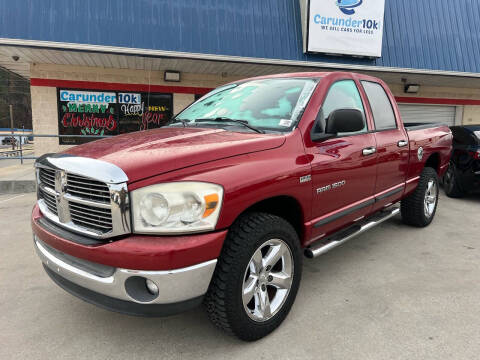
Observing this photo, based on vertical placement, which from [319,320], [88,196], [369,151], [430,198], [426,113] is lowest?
[319,320]

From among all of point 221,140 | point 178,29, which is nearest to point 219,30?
point 178,29

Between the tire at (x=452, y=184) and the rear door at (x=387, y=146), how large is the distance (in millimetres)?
3311

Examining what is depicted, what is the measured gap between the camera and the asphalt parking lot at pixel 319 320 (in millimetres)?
2252

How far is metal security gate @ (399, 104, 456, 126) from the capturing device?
14.3m

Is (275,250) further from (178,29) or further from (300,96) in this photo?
(178,29)

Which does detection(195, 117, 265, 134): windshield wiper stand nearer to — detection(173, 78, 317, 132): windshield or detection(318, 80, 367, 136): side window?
detection(173, 78, 317, 132): windshield

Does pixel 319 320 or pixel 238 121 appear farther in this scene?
pixel 238 121

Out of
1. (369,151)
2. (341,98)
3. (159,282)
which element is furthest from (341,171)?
(159,282)

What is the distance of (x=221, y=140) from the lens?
233 cm

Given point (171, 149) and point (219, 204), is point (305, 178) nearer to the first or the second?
point (219, 204)

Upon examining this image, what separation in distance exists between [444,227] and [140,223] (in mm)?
4519

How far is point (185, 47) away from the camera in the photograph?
871 cm

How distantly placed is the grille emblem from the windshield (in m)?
1.25

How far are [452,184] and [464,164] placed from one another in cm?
46
